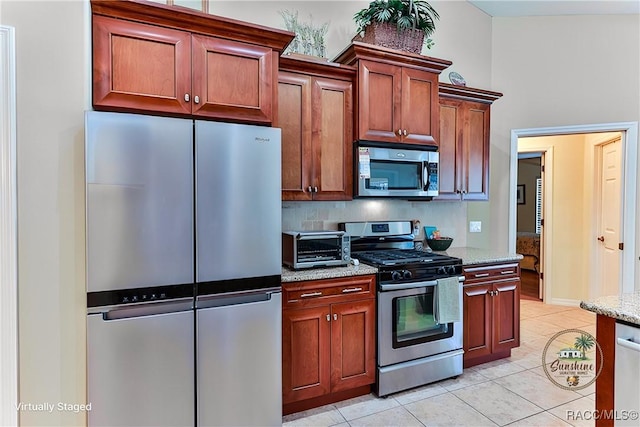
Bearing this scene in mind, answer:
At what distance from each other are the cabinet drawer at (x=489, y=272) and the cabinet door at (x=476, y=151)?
28.6 inches

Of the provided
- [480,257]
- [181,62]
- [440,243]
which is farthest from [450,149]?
[181,62]

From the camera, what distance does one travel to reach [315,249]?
8.36 feet

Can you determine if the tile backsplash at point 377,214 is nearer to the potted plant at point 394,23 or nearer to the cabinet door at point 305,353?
the cabinet door at point 305,353

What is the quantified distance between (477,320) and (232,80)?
260 centimetres

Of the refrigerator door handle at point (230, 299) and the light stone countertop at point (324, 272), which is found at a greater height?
the light stone countertop at point (324, 272)

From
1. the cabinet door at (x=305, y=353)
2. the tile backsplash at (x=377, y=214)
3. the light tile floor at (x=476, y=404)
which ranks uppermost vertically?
the tile backsplash at (x=377, y=214)

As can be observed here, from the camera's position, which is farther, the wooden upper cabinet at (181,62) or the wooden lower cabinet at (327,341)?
the wooden lower cabinet at (327,341)

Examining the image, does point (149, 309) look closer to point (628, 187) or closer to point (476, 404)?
point (476, 404)

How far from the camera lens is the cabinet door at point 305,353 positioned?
228 cm

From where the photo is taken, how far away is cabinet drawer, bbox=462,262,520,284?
289cm

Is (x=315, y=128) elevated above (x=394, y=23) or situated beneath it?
situated beneath

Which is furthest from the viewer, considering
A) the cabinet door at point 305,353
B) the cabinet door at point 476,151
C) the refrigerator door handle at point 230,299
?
the cabinet door at point 476,151

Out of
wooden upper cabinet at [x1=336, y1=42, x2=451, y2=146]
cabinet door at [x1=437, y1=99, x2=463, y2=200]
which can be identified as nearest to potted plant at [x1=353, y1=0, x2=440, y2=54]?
wooden upper cabinet at [x1=336, y1=42, x2=451, y2=146]

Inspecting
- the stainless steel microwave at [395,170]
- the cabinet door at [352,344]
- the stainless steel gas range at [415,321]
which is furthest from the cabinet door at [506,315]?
the cabinet door at [352,344]
